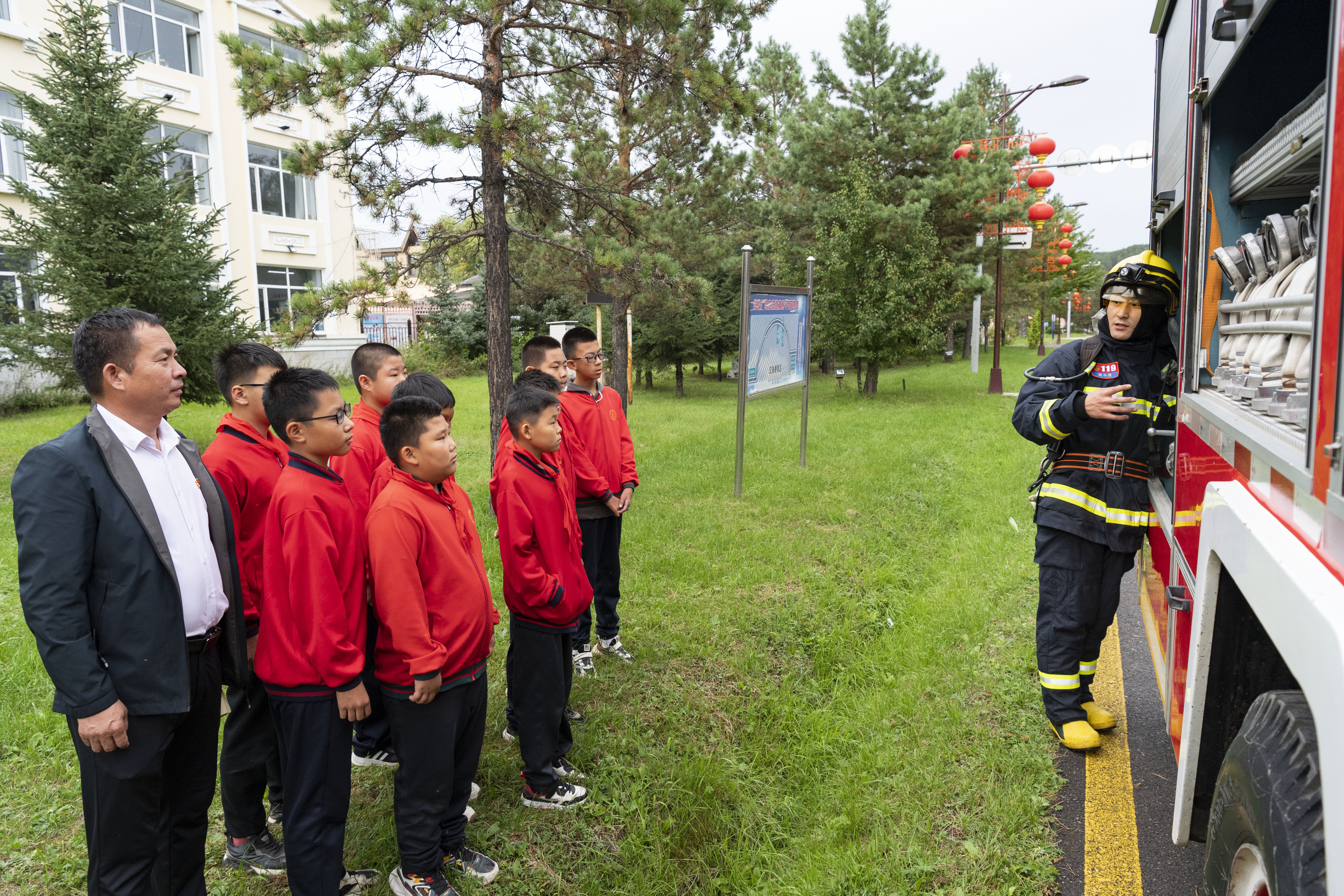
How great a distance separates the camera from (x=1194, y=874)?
9.20 ft

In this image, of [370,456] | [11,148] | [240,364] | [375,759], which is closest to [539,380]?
[370,456]

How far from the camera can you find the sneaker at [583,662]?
4586 millimetres

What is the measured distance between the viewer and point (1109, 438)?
3.44 metres

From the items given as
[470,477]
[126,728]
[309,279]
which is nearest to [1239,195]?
[126,728]

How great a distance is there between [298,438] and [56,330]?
11.8m

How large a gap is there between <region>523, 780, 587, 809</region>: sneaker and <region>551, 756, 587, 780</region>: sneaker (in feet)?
0.35

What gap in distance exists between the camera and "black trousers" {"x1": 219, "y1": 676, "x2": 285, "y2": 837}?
295 cm

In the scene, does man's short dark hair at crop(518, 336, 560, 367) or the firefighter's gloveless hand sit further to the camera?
man's short dark hair at crop(518, 336, 560, 367)

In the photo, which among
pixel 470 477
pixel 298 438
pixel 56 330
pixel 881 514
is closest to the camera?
pixel 298 438

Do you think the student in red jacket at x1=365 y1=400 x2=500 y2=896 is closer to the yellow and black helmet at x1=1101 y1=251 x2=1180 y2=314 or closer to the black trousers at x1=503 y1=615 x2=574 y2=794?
the black trousers at x1=503 y1=615 x2=574 y2=794

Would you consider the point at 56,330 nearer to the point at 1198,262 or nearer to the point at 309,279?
the point at 1198,262

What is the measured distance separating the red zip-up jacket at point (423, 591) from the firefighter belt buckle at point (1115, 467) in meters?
2.58

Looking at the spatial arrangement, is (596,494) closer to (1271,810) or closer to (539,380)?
(539,380)

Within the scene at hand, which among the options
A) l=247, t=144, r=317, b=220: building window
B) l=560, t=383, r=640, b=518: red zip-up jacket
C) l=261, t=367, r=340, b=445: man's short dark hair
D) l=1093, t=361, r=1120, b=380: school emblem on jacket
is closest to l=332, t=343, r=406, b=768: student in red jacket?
l=261, t=367, r=340, b=445: man's short dark hair
